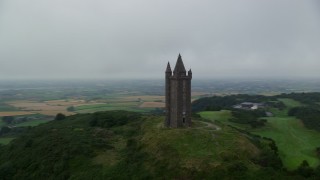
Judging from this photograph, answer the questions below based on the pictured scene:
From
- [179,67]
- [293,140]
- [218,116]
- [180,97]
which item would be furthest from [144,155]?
[218,116]

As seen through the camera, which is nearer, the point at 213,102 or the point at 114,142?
the point at 114,142

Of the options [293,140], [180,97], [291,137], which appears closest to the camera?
[180,97]

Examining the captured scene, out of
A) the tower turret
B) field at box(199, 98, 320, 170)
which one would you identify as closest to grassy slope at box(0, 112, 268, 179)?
the tower turret

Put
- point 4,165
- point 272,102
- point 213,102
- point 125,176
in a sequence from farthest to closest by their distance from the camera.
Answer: point 213,102 → point 272,102 → point 4,165 → point 125,176

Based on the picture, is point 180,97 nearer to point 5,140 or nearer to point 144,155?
point 144,155

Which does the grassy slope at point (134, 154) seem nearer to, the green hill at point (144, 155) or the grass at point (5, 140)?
the green hill at point (144, 155)

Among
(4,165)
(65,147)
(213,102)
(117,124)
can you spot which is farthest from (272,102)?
(4,165)

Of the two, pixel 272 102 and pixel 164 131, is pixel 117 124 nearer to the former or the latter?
pixel 164 131
